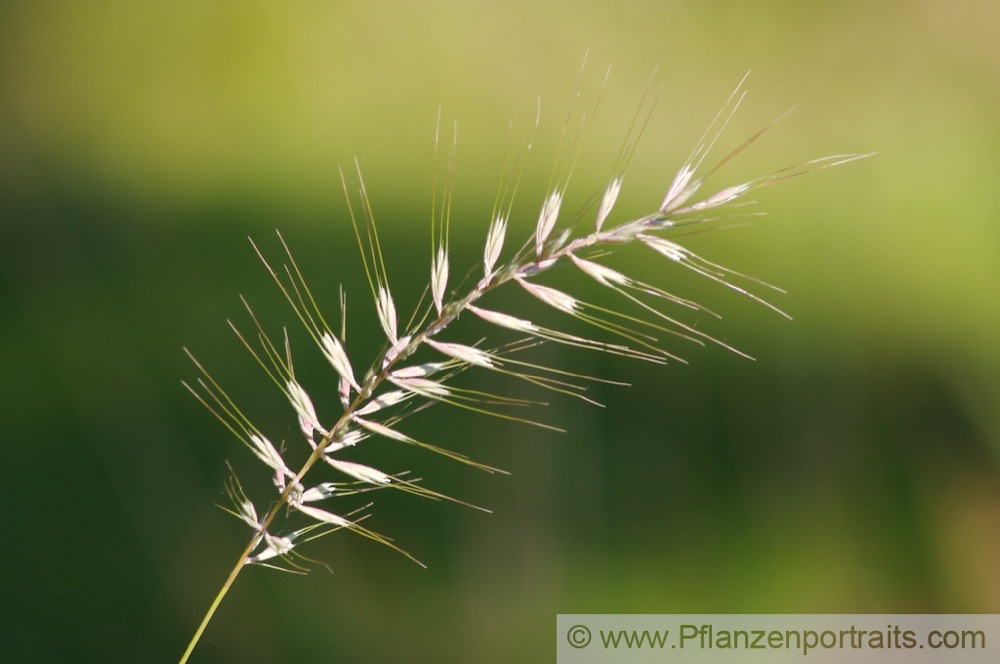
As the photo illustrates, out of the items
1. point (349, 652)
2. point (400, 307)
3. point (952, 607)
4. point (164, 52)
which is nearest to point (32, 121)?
point (164, 52)

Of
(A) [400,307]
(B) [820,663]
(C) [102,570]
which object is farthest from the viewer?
(A) [400,307]

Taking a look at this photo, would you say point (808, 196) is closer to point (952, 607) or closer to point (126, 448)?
point (952, 607)

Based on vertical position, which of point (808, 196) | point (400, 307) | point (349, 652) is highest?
point (808, 196)

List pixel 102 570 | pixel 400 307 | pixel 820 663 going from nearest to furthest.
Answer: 1. pixel 820 663
2. pixel 102 570
3. pixel 400 307

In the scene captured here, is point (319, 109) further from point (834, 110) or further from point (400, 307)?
point (834, 110)

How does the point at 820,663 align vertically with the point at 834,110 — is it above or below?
below

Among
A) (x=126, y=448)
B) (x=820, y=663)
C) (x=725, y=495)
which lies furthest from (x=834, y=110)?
(x=126, y=448)

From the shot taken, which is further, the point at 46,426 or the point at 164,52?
the point at 164,52
